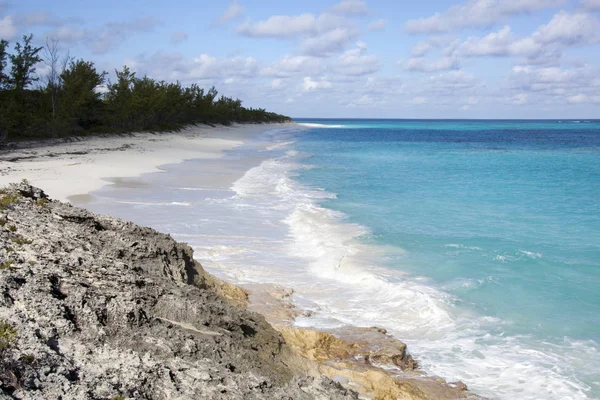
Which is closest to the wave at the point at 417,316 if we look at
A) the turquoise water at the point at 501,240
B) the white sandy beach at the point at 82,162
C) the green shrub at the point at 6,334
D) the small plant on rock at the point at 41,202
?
the turquoise water at the point at 501,240

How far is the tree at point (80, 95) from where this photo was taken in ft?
135

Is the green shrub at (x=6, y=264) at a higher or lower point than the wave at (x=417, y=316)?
higher

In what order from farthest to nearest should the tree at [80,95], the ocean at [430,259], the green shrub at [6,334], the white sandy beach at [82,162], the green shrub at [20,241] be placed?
the tree at [80,95]
the white sandy beach at [82,162]
the ocean at [430,259]
the green shrub at [20,241]
the green shrub at [6,334]

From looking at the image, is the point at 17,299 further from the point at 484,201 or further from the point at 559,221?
the point at 484,201

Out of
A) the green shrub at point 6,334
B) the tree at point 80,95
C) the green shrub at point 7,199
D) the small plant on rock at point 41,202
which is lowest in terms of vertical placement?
the green shrub at point 6,334

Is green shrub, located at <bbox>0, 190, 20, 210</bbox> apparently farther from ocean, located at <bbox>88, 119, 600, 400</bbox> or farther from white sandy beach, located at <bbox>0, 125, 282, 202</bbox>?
white sandy beach, located at <bbox>0, 125, 282, 202</bbox>

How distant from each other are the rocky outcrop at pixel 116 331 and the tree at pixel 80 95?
118 feet

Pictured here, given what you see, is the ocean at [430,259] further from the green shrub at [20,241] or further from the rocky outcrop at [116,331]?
the green shrub at [20,241]

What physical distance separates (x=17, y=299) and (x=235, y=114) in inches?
4392

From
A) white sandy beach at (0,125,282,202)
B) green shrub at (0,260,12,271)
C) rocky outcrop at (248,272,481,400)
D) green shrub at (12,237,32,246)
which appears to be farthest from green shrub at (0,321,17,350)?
white sandy beach at (0,125,282,202)

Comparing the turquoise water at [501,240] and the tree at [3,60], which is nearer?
the turquoise water at [501,240]

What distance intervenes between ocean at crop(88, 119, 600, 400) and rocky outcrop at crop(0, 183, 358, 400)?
2572 millimetres

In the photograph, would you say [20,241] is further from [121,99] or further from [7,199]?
[121,99]

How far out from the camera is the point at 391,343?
287 inches
